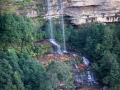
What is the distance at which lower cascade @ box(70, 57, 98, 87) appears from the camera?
79.3 ft

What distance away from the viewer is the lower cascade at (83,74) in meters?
24.2

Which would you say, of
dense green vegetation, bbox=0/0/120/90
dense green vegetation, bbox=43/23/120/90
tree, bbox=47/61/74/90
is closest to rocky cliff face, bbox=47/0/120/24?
dense green vegetation, bbox=43/23/120/90

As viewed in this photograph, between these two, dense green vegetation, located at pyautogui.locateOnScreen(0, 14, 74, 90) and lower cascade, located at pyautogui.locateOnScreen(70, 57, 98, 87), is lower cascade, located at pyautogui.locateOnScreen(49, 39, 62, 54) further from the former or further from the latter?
lower cascade, located at pyautogui.locateOnScreen(70, 57, 98, 87)

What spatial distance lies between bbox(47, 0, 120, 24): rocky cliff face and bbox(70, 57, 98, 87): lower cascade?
4267 mm

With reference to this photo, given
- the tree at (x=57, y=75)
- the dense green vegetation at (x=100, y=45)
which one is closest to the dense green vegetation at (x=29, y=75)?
the tree at (x=57, y=75)

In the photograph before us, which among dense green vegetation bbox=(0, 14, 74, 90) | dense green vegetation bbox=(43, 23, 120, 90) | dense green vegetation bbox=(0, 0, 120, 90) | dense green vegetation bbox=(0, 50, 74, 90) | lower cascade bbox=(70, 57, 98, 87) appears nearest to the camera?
dense green vegetation bbox=(0, 50, 74, 90)

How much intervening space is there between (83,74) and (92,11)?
6050 mm

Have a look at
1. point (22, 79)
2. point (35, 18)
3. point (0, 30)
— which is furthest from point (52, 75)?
point (35, 18)

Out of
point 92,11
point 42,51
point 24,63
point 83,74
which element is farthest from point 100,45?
point 24,63

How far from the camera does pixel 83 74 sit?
80.4ft

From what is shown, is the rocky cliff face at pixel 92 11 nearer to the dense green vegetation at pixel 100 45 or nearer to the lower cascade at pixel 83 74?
the dense green vegetation at pixel 100 45

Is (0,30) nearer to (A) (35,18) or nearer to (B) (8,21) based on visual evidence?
(B) (8,21)

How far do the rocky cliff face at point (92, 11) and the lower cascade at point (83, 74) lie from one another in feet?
14.0

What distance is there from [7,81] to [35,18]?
8.09 m
